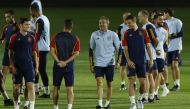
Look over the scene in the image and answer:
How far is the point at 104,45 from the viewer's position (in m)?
15.4

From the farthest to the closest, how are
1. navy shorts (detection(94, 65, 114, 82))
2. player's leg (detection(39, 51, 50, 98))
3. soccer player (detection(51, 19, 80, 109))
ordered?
player's leg (detection(39, 51, 50, 98)), navy shorts (detection(94, 65, 114, 82)), soccer player (detection(51, 19, 80, 109))

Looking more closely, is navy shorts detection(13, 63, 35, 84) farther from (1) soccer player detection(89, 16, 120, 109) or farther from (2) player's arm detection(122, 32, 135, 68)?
(2) player's arm detection(122, 32, 135, 68)

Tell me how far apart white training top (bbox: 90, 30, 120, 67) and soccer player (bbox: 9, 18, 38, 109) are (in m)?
1.56

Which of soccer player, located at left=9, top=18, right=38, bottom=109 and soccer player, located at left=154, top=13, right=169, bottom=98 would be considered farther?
soccer player, located at left=154, top=13, right=169, bottom=98

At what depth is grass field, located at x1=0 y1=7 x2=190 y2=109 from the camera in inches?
635

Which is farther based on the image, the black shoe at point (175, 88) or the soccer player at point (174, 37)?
Result: the soccer player at point (174, 37)

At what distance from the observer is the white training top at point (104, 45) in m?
15.3
